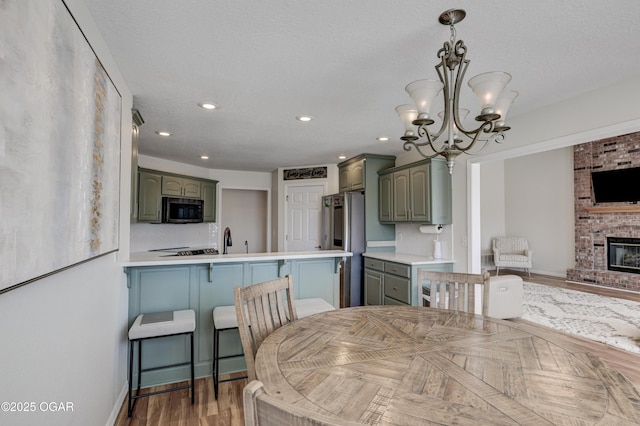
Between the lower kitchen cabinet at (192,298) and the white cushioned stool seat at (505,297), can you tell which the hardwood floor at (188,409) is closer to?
the lower kitchen cabinet at (192,298)

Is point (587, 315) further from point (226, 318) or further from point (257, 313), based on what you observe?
point (257, 313)

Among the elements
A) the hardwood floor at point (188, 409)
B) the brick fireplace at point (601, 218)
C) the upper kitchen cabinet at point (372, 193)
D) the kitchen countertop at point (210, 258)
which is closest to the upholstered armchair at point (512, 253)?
the brick fireplace at point (601, 218)

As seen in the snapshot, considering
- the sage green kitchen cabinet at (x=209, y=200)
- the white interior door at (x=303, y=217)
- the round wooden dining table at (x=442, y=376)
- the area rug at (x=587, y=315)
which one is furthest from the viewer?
the white interior door at (x=303, y=217)

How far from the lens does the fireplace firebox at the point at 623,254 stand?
5980 millimetres

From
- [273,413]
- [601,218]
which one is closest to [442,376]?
[273,413]

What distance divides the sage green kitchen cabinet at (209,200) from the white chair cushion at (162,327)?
11.4 ft

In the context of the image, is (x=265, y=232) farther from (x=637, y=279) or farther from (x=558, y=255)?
(x=637, y=279)

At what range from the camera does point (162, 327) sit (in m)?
2.25

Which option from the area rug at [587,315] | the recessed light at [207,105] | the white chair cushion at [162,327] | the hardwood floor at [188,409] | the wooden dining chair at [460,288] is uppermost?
the recessed light at [207,105]

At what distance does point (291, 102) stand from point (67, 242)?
77.9 inches

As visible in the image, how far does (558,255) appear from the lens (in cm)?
733

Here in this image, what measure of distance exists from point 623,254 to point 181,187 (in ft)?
27.1

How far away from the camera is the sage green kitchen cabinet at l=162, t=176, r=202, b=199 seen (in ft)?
16.3

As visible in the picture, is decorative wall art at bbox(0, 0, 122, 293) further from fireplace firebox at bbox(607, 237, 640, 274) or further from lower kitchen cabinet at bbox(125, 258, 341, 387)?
fireplace firebox at bbox(607, 237, 640, 274)
